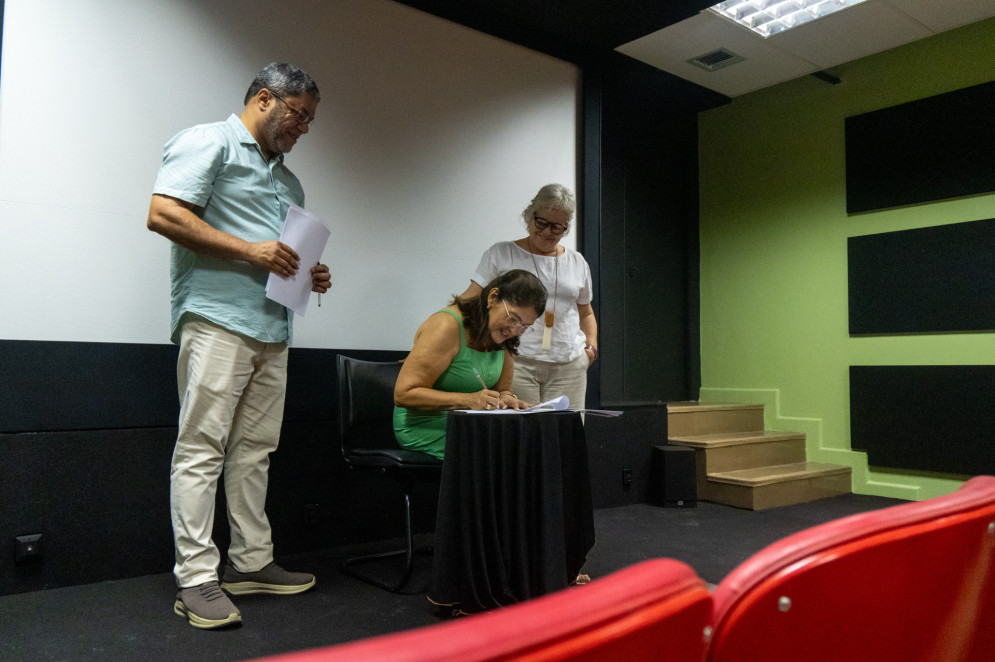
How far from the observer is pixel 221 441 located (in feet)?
7.54

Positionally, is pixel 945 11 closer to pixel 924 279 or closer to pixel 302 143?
pixel 924 279

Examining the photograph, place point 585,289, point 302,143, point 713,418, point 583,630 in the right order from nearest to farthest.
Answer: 1. point 583,630
2. point 302,143
3. point 585,289
4. point 713,418

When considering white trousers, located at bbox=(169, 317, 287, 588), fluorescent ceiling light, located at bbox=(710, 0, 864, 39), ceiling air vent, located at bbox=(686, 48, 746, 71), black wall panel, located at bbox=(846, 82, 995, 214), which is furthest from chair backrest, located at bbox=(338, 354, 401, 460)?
black wall panel, located at bbox=(846, 82, 995, 214)

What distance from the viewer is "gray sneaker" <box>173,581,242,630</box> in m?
2.14

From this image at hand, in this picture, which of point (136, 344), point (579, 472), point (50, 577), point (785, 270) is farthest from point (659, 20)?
point (50, 577)

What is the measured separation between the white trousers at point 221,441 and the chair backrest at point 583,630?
211 cm

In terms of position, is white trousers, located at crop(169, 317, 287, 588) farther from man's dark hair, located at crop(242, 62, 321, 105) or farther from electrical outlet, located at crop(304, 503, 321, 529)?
man's dark hair, located at crop(242, 62, 321, 105)

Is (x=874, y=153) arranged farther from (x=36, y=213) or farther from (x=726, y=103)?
(x=36, y=213)

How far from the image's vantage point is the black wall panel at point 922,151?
448cm

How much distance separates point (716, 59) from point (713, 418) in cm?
252

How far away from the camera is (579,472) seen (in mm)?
2309

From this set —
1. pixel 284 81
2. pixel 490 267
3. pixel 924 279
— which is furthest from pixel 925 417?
pixel 284 81

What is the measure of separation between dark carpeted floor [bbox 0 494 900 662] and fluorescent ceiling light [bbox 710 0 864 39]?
3.05m

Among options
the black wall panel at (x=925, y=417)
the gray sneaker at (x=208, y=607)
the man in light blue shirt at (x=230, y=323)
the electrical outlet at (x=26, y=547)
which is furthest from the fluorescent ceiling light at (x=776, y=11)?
the electrical outlet at (x=26, y=547)
